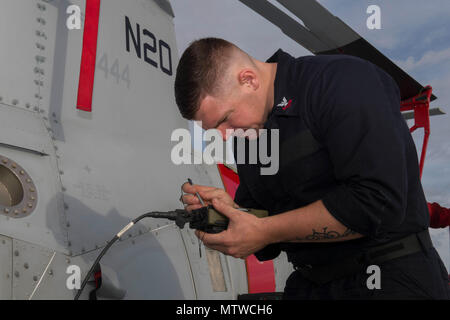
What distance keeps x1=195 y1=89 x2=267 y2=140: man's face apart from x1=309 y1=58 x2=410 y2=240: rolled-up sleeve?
0.33 meters

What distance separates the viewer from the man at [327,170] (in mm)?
1423

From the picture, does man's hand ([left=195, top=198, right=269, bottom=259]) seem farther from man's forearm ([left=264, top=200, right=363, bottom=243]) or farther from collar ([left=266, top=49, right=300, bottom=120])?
collar ([left=266, top=49, right=300, bottom=120])

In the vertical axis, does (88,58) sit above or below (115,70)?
below

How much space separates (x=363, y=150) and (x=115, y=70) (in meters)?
1.83

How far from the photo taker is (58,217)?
1.99 m

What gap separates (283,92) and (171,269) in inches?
52.7

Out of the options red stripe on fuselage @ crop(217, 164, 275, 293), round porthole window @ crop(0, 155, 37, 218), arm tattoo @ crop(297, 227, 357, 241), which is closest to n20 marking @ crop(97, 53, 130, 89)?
round porthole window @ crop(0, 155, 37, 218)

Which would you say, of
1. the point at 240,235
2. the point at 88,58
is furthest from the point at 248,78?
the point at 88,58

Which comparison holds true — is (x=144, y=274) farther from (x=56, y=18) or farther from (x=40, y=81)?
(x=56, y=18)

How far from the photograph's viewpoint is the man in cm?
142

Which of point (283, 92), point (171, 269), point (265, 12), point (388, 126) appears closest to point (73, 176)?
point (171, 269)

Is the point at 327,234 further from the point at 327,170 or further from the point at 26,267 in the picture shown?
the point at 26,267

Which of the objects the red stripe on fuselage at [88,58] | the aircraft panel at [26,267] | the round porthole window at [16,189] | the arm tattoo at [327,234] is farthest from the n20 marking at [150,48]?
the arm tattoo at [327,234]

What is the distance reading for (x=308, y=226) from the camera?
1.54 meters
